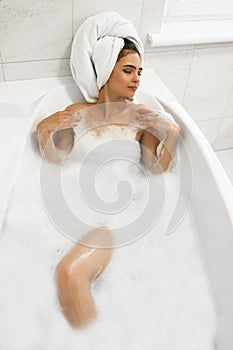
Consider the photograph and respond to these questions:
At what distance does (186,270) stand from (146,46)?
85 cm

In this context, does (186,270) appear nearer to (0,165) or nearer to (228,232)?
(228,232)

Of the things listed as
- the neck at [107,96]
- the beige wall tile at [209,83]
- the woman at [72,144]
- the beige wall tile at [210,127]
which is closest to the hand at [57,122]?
the woman at [72,144]

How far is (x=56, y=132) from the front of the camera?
1.10 m

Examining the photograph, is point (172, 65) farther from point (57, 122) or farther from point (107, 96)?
point (57, 122)

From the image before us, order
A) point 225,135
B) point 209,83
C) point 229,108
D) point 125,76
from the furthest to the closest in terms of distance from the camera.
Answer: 1. point 225,135
2. point 229,108
3. point 209,83
4. point 125,76

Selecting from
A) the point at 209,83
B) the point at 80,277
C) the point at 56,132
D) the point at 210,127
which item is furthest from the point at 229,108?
the point at 80,277

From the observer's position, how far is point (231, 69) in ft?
4.85

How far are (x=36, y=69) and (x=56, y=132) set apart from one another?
0.96ft

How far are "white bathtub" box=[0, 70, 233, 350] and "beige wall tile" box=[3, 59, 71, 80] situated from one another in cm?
3

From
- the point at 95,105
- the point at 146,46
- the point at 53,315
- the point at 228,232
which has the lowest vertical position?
the point at 53,315

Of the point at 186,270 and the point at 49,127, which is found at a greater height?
the point at 49,127

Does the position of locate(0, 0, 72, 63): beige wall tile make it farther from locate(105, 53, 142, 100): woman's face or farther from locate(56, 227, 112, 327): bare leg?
locate(56, 227, 112, 327): bare leg

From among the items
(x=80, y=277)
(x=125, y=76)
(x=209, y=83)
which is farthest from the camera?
(x=209, y=83)

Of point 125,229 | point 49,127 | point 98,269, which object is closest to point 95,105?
point 49,127
